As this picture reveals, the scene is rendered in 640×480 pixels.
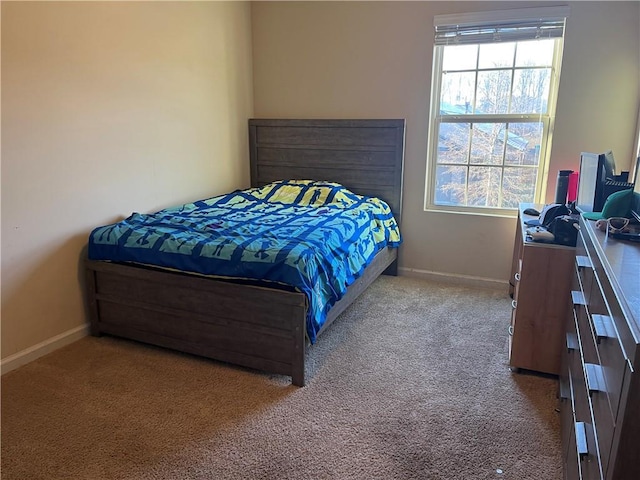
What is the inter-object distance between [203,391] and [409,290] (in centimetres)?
190

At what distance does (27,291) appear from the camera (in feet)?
7.96

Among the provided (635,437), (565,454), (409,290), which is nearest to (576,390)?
(565,454)

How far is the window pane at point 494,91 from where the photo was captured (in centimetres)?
341

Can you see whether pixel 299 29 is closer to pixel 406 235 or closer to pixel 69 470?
pixel 406 235

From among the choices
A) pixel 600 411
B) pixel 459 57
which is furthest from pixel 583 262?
pixel 459 57

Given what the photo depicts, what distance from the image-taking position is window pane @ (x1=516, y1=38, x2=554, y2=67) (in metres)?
3.25

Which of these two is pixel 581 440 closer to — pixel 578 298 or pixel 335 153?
pixel 578 298

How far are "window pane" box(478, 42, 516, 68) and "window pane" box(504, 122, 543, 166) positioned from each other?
0.46m

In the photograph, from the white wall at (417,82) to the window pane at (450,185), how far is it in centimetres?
13

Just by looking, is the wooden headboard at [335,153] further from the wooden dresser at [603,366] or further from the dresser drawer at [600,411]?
the dresser drawer at [600,411]

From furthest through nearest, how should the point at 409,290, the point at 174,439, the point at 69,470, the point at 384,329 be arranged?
the point at 409,290 → the point at 384,329 → the point at 174,439 → the point at 69,470

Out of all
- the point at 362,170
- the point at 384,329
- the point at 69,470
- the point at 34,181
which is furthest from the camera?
the point at 362,170

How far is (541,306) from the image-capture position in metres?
2.23

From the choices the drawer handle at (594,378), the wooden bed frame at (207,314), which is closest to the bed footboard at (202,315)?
the wooden bed frame at (207,314)
